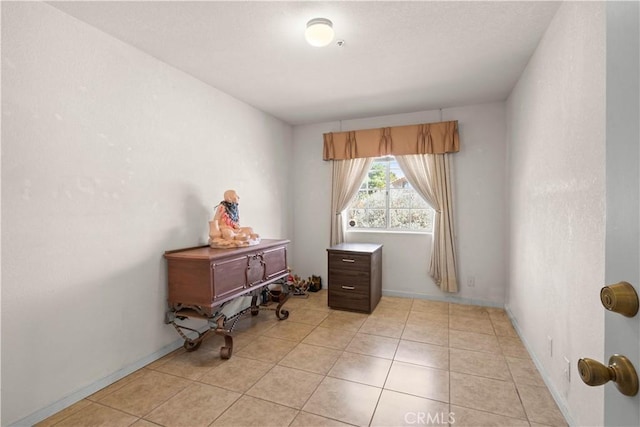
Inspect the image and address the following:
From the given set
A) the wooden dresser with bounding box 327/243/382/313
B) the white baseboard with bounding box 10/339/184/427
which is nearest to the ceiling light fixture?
the wooden dresser with bounding box 327/243/382/313

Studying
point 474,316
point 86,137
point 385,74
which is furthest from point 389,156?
point 86,137

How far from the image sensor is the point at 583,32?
154 centimetres

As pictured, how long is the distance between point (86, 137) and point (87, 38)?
2.21 ft

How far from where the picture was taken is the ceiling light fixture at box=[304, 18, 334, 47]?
1964 millimetres

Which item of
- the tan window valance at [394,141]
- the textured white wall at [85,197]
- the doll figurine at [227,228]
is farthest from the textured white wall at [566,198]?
the textured white wall at [85,197]

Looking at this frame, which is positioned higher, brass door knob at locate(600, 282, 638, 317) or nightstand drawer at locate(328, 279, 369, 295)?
brass door knob at locate(600, 282, 638, 317)

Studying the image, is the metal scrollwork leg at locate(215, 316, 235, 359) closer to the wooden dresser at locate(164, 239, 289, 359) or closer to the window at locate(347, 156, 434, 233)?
the wooden dresser at locate(164, 239, 289, 359)

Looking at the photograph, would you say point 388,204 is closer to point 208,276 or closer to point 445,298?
point 445,298

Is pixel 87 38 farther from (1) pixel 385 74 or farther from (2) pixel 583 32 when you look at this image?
(2) pixel 583 32

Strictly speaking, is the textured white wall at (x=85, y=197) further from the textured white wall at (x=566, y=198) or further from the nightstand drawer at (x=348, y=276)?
the textured white wall at (x=566, y=198)

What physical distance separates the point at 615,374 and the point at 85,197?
261cm

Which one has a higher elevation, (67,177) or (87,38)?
(87,38)

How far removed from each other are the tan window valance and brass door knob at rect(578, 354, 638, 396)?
11.5 ft

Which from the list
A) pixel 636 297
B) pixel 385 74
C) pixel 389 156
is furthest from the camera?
pixel 389 156
